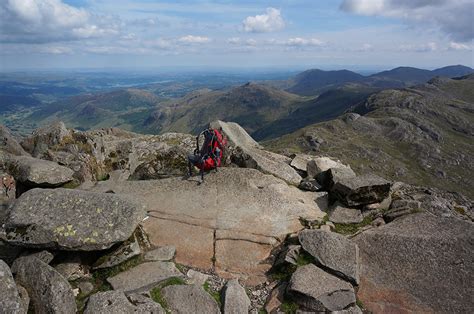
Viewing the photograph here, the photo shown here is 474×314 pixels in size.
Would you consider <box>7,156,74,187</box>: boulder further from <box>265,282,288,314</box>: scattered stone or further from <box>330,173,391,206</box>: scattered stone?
<box>330,173,391,206</box>: scattered stone

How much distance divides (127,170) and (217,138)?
32.9 ft

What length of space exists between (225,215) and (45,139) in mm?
22950

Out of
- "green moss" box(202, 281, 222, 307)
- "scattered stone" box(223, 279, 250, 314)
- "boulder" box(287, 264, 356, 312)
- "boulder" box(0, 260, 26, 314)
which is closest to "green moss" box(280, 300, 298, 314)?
"boulder" box(287, 264, 356, 312)

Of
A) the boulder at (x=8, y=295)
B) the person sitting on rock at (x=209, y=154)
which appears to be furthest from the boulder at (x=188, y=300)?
the person sitting on rock at (x=209, y=154)

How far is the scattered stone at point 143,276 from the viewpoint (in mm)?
14828

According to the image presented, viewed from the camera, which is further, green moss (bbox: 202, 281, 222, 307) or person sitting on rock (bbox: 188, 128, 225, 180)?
person sitting on rock (bbox: 188, 128, 225, 180)

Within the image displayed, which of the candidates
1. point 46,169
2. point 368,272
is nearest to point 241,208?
point 368,272

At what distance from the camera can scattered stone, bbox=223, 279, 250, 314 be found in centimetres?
1414

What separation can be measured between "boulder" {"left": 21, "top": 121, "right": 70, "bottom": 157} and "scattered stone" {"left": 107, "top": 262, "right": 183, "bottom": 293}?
22.1m

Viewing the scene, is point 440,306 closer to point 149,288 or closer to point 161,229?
point 149,288

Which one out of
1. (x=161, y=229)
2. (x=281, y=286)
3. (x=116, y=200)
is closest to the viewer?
(x=281, y=286)

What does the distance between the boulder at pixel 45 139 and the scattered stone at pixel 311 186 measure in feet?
74.4

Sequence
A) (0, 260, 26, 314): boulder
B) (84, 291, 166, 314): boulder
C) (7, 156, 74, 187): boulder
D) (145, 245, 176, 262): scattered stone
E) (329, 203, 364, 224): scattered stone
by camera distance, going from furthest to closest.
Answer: (7, 156, 74, 187): boulder < (329, 203, 364, 224): scattered stone < (145, 245, 176, 262): scattered stone < (84, 291, 166, 314): boulder < (0, 260, 26, 314): boulder

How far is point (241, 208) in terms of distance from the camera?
21250mm
